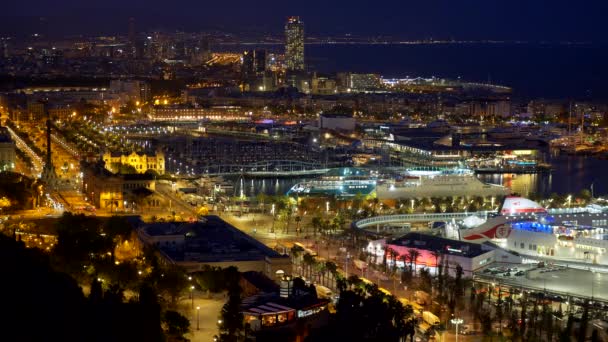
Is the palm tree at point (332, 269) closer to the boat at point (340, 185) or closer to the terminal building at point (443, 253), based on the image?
the terminal building at point (443, 253)

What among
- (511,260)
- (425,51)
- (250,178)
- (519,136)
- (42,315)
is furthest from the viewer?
Result: (425,51)

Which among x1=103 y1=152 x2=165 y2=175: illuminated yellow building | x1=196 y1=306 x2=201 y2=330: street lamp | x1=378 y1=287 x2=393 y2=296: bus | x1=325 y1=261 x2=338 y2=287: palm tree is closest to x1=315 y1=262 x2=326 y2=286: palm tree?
x1=325 y1=261 x2=338 y2=287: palm tree

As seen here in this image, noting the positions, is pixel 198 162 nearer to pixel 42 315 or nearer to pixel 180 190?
pixel 180 190

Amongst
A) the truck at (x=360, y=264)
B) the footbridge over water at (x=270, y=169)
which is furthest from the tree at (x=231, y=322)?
the footbridge over water at (x=270, y=169)

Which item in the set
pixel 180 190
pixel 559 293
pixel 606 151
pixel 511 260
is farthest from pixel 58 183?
pixel 606 151

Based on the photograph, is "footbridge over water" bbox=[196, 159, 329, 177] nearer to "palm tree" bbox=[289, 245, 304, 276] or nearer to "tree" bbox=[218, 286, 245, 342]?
"palm tree" bbox=[289, 245, 304, 276]

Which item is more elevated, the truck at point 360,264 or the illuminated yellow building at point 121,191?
the illuminated yellow building at point 121,191

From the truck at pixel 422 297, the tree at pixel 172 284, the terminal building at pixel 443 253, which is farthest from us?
the terminal building at pixel 443 253
